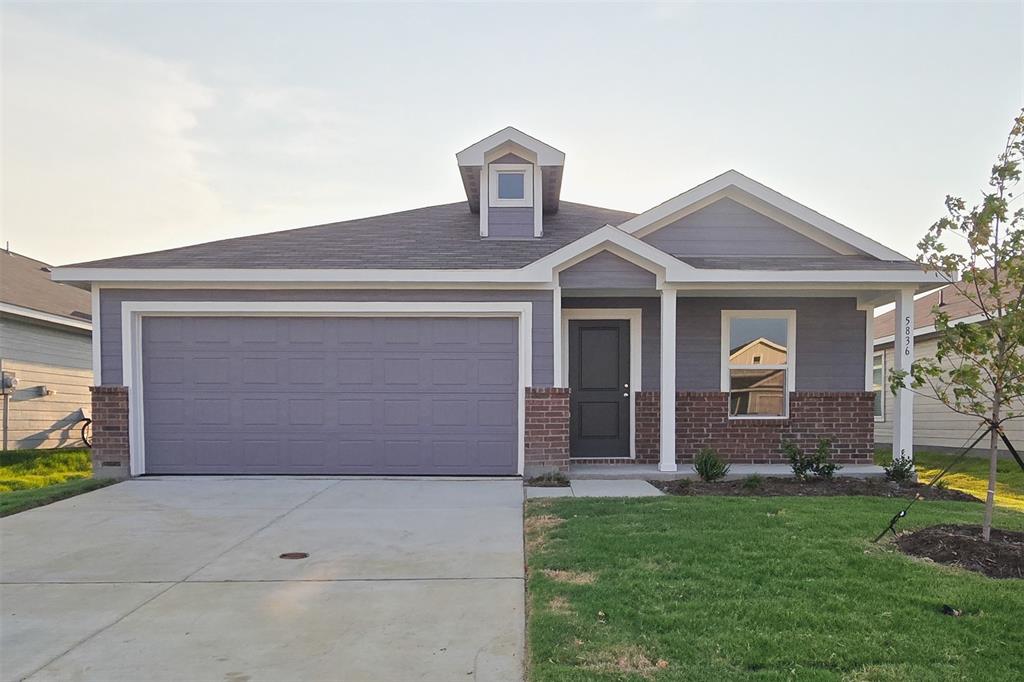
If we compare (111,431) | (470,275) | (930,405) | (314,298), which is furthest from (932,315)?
(111,431)

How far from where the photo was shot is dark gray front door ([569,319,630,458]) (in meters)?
10.9

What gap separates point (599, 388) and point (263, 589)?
6.75m

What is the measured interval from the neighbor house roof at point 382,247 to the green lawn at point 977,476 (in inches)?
252

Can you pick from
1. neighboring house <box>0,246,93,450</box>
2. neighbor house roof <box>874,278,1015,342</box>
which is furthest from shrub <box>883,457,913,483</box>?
neighboring house <box>0,246,93,450</box>

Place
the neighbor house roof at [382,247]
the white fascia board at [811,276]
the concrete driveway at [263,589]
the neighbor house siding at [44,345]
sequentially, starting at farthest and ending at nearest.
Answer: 1. the neighbor house siding at [44,345]
2. the neighbor house roof at [382,247]
3. the white fascia board at [811,276]
4. the concrete driveway at [263,589]

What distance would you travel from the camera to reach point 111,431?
9797mm

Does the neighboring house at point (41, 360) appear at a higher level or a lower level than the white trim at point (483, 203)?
lower

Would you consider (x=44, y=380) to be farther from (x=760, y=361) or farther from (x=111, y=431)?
(x=760, y=361)

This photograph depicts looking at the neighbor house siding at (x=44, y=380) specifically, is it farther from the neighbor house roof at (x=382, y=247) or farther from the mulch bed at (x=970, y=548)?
the mulch bed at (x=970, y=548)

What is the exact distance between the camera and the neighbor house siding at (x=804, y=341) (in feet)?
35.8

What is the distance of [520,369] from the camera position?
9.91 meters

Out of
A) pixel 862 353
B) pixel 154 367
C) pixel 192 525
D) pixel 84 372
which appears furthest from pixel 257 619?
pixel 84 372

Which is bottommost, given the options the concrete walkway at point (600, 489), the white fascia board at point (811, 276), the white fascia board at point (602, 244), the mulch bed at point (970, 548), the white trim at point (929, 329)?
the concrete walkway at point (600, 489)

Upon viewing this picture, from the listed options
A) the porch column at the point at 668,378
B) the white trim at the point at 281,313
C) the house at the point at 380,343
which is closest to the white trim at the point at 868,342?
the house at the point at 380,343
